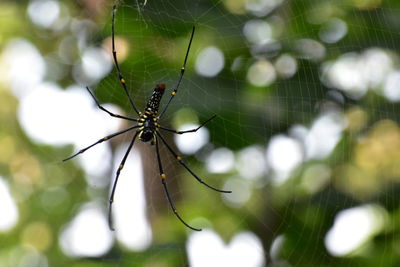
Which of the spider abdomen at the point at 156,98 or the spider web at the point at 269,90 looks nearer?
the spider abdomen at the point at 156,98

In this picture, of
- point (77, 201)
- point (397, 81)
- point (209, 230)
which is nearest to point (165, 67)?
point (209, 230)

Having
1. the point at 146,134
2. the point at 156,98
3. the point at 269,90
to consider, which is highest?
the point at 156,98

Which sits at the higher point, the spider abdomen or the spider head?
the spider abdomen

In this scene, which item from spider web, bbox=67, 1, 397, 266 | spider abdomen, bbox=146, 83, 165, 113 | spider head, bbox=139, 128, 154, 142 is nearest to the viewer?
spider abdomen, bbox=146, 83, 165, 113

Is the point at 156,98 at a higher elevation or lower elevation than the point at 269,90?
higher

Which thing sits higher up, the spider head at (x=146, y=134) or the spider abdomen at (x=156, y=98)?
the spider abdomen at (x=156, y=98)

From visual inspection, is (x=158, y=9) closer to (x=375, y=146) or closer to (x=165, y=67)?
(x=165, y=67)

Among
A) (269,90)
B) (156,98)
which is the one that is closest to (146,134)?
(156,98)

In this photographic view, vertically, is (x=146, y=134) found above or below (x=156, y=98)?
below

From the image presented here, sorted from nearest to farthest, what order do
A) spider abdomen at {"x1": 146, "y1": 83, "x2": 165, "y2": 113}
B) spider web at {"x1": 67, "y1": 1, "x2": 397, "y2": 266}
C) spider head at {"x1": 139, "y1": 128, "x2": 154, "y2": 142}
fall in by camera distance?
1. spider abdomen at {"x1": 146, "y1": 83, "x2": 165, "y2": 113}
2. spider web at {"x1": 67, "y1": 1, "x2": 397, "y2": 266}
3. spider head at {"x1": 139, "y1": 128, "x2": 154, "y2": 142}

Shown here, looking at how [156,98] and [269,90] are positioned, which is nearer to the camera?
[156,98]

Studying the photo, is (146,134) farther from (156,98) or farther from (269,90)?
(269,90)
